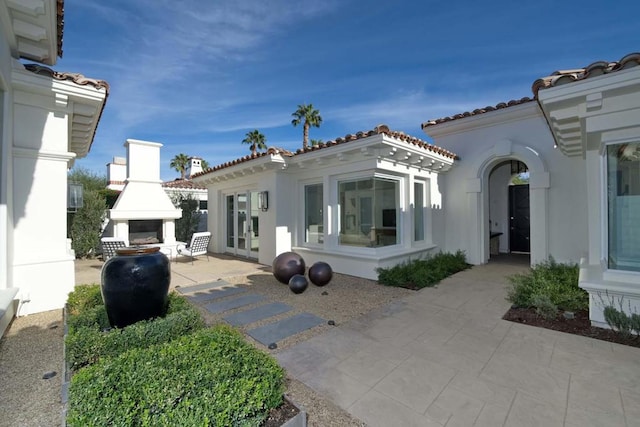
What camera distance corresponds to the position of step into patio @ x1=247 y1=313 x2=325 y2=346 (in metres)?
4.07

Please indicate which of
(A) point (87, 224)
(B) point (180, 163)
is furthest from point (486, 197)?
(B) point (180, 163)

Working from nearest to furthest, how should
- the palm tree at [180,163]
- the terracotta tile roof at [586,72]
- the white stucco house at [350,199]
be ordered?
the terracotta tile roof at [586,72], the white stucco house at [350,199], the palm tree at [180,163]

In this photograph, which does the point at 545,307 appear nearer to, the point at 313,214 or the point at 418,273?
the point at 418,273


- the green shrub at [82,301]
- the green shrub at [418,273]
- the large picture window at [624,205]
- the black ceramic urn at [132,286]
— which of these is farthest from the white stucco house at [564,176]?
the green shrub at [82,301]

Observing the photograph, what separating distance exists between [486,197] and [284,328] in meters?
8.56

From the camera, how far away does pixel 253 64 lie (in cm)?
889

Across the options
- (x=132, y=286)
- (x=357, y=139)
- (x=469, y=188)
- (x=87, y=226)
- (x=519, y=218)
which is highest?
(x=357, y=139)

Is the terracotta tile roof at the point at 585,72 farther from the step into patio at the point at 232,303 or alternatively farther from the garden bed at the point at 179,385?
the step into patio at the point at 232,303

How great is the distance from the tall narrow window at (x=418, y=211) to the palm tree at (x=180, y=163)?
96.2 ft

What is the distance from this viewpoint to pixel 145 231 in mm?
11547

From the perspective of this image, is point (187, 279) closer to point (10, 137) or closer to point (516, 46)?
point (10, 137)

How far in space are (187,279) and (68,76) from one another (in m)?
5.12

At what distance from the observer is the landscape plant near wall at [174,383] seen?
6.08 ft

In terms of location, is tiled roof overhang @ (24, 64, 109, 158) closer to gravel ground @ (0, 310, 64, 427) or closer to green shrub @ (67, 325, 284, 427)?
gravel ground @ (0, 310, 64, 427)
